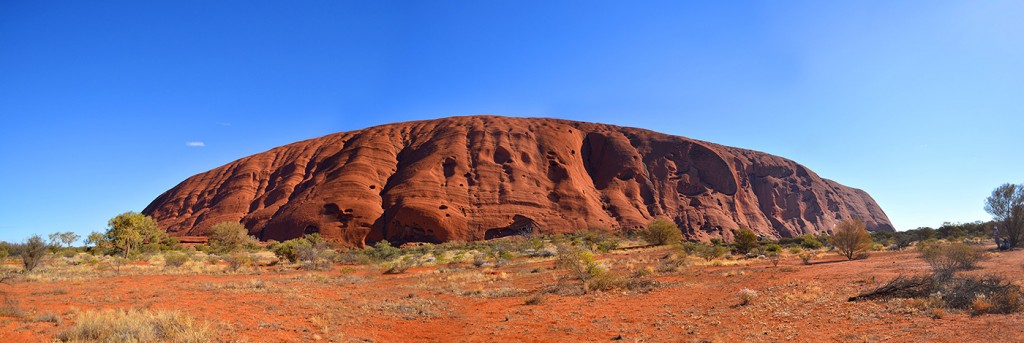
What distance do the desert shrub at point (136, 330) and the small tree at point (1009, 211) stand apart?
3386 cm

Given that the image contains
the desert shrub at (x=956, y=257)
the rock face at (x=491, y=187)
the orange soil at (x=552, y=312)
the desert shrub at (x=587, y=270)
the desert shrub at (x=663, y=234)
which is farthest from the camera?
the rock face at (x=491, y=187)

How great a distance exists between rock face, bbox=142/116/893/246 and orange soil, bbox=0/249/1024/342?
4045 cm

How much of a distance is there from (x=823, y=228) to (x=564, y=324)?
9130 centimetres

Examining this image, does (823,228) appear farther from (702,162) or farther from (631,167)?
(631,167)

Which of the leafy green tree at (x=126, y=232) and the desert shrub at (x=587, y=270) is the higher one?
the leafy green tree at (x=126, y=232)

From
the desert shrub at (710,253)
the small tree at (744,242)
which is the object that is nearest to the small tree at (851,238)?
the desert shrub at (710,253)

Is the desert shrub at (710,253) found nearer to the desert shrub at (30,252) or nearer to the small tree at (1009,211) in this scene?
the small tree at (1009,211)

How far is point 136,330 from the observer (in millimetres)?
6957

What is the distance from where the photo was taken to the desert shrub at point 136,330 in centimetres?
663

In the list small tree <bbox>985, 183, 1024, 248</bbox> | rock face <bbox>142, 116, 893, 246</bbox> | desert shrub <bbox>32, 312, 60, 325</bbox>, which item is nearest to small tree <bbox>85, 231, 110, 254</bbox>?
rock face <bbox>142, 116, 893, 246</bbox>

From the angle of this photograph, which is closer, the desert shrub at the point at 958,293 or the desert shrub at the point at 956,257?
the desert shrub at the point at 958,293

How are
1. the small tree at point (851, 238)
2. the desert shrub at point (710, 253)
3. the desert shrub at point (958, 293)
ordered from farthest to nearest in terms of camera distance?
the desert shrub at point (710, 253)
the small tree at point (851, 238)
the desert shrub at point (958, 293)

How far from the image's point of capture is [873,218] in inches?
3851

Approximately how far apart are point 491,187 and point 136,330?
55.1 m
